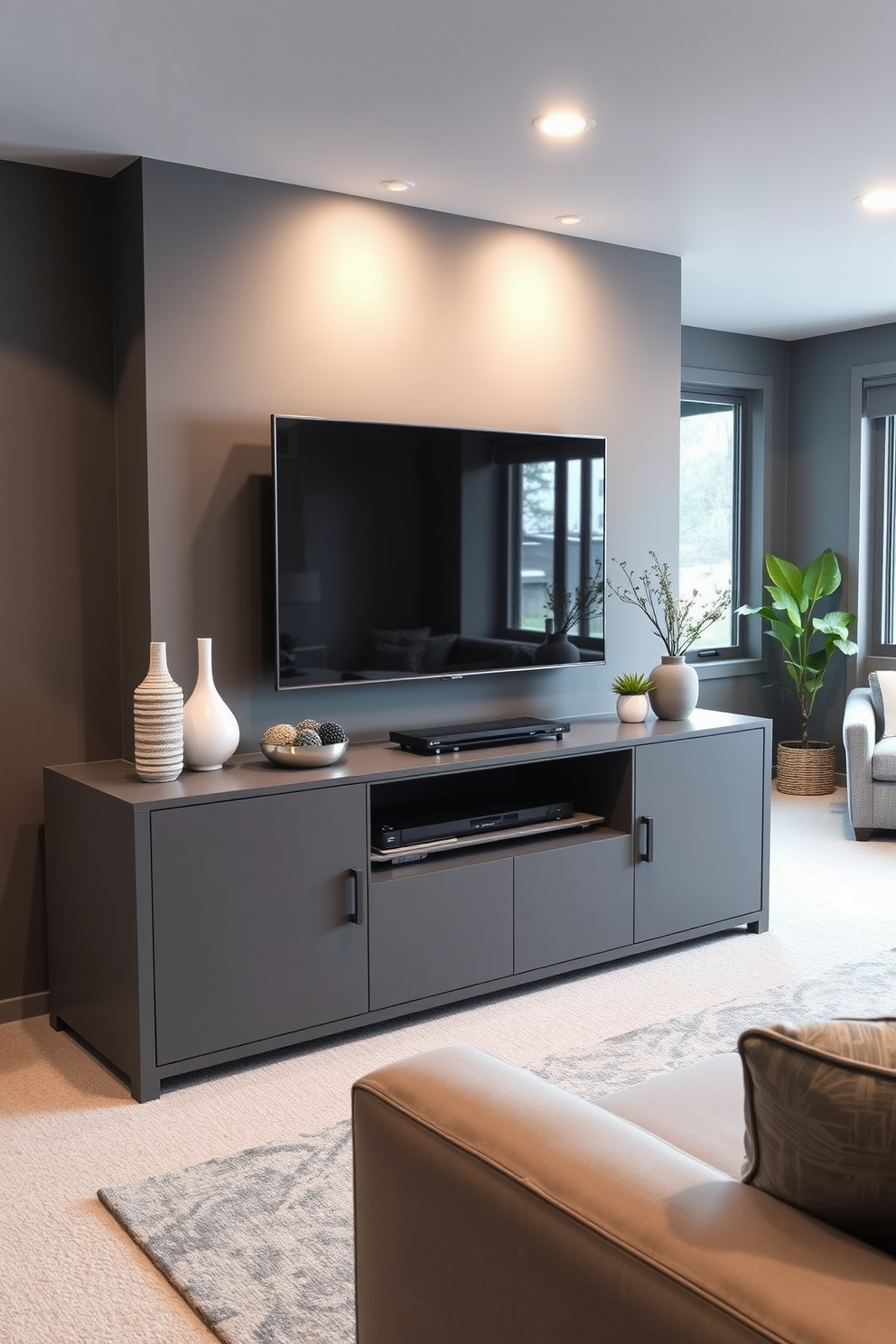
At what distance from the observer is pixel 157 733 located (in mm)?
3004

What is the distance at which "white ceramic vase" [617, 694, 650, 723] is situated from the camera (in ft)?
13.0

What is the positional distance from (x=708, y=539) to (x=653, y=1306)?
5715mm

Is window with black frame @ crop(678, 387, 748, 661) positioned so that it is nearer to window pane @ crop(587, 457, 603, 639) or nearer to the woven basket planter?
the woven basket planter

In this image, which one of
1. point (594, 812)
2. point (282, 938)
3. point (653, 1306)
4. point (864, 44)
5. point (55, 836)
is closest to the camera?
point (653, 1306)

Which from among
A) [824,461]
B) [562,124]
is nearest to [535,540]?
[562,124]

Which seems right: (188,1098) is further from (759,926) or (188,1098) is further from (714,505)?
(714,505)

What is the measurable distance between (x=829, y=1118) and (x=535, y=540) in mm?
2894

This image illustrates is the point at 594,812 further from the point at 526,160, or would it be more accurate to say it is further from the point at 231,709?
the point at 526,160

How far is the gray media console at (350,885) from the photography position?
285 cm

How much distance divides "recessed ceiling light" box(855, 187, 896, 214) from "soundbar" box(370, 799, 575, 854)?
2117 millimetres

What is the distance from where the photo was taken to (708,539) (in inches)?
257

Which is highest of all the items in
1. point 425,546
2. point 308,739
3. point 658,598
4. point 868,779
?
point 425,546

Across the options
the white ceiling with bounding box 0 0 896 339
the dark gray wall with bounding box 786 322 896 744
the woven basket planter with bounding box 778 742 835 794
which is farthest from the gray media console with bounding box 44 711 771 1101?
the dark gray wall with bounding box 786 322 896 744

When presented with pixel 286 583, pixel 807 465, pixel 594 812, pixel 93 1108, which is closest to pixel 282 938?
pixel 93 1108
